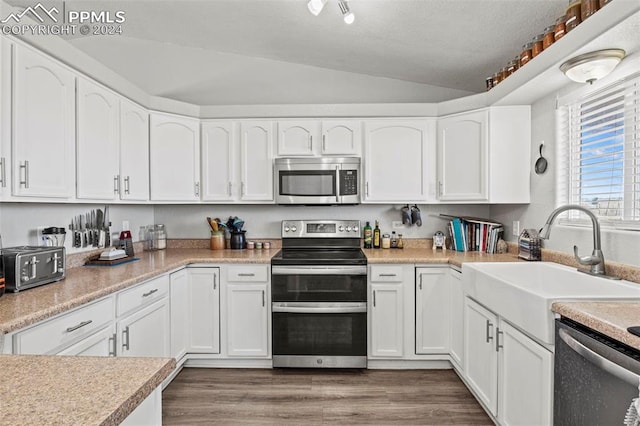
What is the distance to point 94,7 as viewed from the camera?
2428mm

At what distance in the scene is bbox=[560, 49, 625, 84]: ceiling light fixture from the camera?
65.7 inches

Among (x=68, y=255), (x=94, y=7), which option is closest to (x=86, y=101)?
(x=94, y=7)

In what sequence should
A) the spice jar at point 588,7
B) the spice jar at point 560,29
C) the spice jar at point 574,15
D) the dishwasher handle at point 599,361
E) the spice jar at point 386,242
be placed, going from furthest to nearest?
the spice jar at point 386,242 < the spice jar at point 560,29 < the spice jar at point 574,15 < the spice jar at point 588,7 < the dishwasher handle at point 599,361

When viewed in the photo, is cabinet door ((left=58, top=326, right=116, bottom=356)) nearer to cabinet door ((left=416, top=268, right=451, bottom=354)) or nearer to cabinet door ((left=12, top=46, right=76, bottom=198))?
cabinet door ((left=12, top=46, right=76, bottom=198))

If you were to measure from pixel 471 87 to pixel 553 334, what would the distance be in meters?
2.48

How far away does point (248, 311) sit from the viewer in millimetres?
2719

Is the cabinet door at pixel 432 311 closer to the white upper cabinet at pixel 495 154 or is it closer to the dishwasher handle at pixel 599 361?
the white upper cabinet at pixel 495 154

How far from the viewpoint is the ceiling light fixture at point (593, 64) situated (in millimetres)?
1670

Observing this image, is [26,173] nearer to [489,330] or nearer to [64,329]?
[64,329]

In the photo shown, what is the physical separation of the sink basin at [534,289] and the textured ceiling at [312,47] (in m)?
1.49

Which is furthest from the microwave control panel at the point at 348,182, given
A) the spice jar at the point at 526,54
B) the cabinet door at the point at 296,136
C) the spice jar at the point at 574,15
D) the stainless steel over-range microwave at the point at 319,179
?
Result: the spice jar at the point at 574,15

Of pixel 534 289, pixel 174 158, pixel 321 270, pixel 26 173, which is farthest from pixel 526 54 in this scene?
pixel 26 173

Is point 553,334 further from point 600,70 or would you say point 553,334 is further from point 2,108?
point 2,108

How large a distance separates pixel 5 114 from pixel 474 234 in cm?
315
